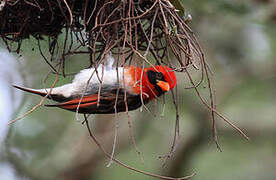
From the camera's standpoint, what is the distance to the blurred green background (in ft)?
17.8

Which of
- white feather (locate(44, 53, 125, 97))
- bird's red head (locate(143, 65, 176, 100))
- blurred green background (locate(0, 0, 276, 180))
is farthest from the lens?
blurred green background (locate(0, 0, 276, 180))

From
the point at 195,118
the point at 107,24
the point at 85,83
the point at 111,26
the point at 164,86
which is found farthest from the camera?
the point at 195,118

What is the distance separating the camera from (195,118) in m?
5.89

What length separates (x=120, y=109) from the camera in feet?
9.05

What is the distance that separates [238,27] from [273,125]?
4.36 ft

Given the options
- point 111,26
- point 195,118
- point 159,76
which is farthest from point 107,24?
point 195,118

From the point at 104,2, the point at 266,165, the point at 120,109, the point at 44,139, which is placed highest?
the point at 104,2

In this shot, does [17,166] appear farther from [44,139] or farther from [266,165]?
[266,165]

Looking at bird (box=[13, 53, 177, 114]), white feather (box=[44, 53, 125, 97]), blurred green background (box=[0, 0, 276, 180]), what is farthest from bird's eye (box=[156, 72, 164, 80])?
blurred green background (box=[0, 0, 276, 180])

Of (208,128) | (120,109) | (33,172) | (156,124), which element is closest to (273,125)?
(208,128)

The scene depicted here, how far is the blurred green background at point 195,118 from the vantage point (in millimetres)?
5422

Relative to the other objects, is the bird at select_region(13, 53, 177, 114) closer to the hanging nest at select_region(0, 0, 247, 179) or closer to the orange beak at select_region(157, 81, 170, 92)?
the orange beak at select_region(157, 81, 170, 92)

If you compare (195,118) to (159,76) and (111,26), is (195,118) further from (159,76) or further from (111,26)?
(111,26)

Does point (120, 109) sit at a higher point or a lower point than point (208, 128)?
higher
